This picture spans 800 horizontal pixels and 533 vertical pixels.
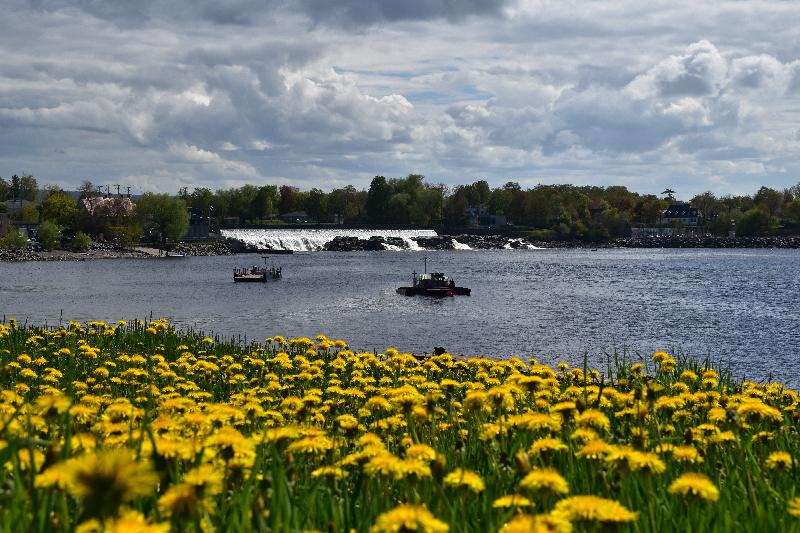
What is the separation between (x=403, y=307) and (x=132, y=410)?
177 feet

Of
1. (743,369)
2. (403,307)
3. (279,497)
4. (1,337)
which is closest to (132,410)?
(279,497)

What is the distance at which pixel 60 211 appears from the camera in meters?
174

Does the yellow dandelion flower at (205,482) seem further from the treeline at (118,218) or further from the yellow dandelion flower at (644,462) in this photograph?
the treeline at (118,218)

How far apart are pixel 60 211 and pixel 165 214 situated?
25.8m

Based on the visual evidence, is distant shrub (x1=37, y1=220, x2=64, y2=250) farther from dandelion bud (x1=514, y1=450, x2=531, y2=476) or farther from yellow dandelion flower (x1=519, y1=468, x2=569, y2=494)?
yellow dandelion flower (x1=519, y1=468, x2=569, y2=494)

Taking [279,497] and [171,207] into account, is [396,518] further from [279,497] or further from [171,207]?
[171,207]

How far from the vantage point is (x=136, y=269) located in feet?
Answer: 380

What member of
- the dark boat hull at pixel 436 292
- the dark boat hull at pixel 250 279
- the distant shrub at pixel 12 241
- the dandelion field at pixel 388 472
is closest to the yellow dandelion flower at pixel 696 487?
the dandelion field at pixel 388 472

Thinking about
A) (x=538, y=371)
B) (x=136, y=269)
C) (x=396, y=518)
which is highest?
(x=396, y=518)

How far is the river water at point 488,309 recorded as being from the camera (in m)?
38.5

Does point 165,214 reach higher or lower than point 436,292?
higher

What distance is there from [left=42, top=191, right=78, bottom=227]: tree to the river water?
74417mm

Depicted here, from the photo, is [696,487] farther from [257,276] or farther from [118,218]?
[118,218]

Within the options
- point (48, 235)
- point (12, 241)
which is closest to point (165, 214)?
point (48, 235)
